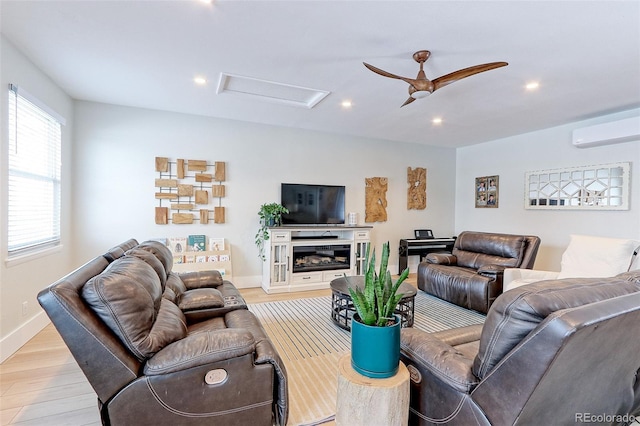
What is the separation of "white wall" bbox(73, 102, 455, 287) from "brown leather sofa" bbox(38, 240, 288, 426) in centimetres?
278

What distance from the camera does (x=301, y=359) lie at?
8.08 ft

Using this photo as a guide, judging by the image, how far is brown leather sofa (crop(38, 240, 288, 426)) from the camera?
1273mm

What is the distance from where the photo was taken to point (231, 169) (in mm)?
4492

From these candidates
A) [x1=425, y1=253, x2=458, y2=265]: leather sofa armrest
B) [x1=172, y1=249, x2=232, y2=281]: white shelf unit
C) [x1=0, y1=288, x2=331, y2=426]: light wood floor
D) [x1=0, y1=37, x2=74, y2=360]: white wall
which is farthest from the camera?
[x1=425, y1=253, x2=458, y2=265]: leather sofa armrest

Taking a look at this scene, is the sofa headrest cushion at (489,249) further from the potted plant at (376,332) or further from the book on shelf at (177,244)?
the book on shelf at (177,244)

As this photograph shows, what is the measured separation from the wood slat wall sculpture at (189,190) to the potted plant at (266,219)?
58 centimetres

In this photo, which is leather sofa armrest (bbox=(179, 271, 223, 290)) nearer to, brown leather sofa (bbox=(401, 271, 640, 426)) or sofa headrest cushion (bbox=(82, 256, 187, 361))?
sofa headrest cushion (bbox=(82, 256, 187, 361))

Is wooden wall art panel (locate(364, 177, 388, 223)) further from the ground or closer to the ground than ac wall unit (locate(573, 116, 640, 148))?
closer to the ground

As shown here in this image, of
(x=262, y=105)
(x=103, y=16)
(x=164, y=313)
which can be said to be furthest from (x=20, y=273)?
(x=262, y=105)

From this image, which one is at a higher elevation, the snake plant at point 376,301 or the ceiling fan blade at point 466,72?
the ceiling fan blade at point 466,72

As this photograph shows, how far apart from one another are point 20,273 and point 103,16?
2.27 metres

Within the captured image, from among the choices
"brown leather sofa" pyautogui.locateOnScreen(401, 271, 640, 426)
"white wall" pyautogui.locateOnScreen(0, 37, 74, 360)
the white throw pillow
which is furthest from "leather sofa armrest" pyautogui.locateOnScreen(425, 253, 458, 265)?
"white wall" pyautogui.locateOnScreen(0, 37, 74, 360)

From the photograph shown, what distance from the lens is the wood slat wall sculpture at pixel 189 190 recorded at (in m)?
4.12

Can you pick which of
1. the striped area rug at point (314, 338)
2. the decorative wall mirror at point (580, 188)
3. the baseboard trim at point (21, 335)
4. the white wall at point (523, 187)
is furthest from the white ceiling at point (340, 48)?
the striped area rug at point (314, 338)
